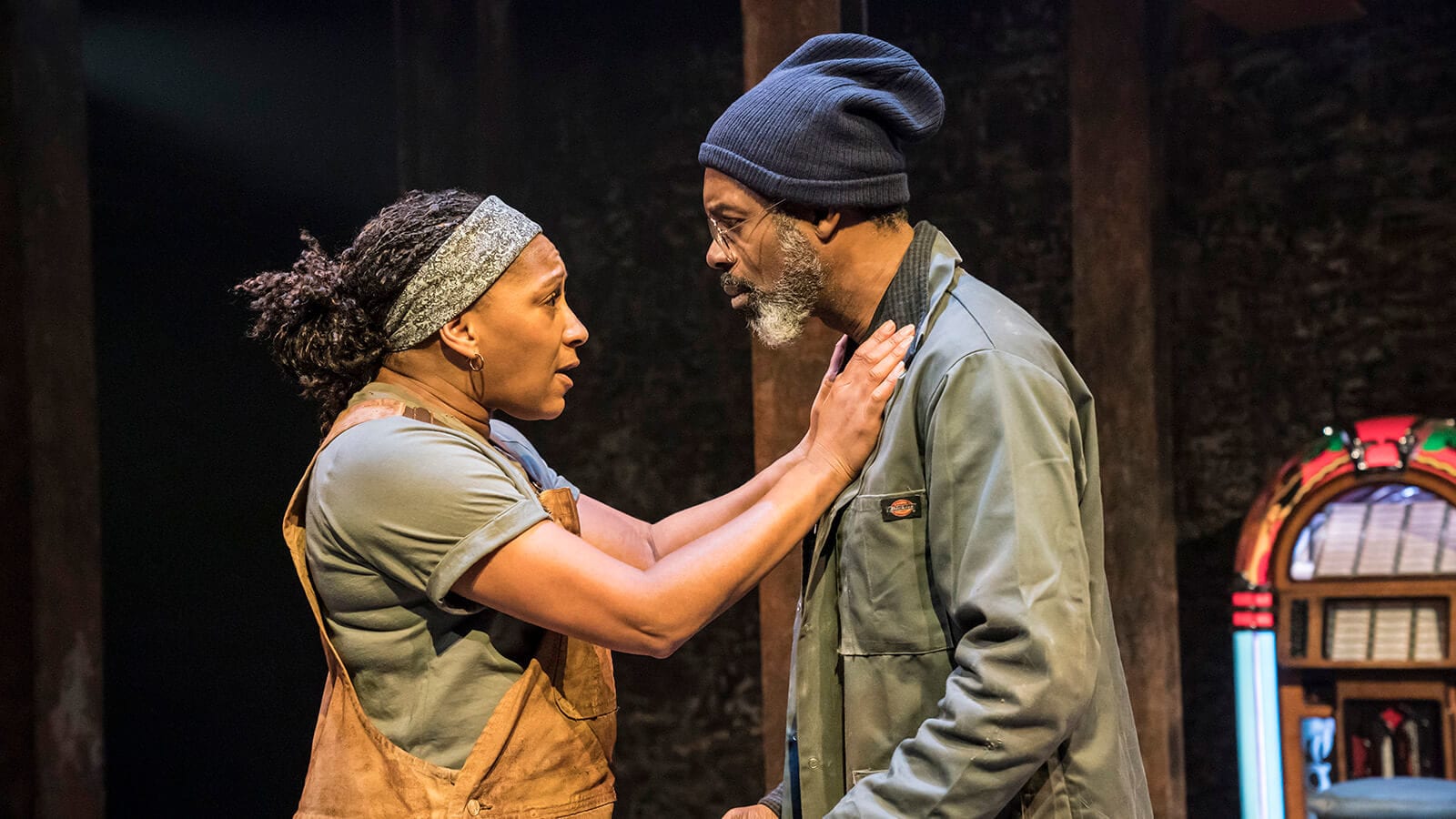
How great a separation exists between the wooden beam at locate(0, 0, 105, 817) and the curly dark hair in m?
2.81

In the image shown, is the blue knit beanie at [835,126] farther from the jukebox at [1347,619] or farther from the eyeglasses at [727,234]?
the jukebox at [1347,619]

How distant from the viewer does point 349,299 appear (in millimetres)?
2133

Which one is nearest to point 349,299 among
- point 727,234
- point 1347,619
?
point 727,234

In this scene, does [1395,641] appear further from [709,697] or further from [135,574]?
[135,574]

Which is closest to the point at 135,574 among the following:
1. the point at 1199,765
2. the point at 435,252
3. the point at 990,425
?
the point at 435,252

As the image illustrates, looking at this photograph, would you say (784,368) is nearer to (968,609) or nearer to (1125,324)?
(968,609)

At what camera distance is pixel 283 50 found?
5.87 meters

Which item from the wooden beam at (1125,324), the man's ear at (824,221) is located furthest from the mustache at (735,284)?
the wooden beam at (1125,324)

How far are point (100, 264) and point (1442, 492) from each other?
17.5ft

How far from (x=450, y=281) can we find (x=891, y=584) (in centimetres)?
88

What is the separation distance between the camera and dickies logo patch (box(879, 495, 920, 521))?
5.77 feet

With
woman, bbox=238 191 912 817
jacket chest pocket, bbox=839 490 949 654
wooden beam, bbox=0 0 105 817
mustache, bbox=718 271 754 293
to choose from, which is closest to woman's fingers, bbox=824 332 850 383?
woman, bbox=238 191 912 817

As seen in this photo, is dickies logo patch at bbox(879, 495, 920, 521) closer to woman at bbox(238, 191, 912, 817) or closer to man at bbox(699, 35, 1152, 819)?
man at bbox(699, 35, 1152, 819)

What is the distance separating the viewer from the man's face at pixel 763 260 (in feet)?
6.57
